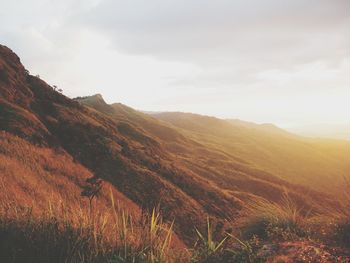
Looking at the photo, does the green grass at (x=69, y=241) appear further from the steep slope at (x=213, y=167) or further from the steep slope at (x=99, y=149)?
the steep slope at (x=213, y=167)

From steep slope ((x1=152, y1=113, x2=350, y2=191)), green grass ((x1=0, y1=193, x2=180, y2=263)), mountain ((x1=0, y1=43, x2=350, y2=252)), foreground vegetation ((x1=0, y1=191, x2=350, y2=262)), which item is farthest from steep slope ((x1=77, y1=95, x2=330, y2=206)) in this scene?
green grass ((x1=0, y1=193, x2=180, y2=263))

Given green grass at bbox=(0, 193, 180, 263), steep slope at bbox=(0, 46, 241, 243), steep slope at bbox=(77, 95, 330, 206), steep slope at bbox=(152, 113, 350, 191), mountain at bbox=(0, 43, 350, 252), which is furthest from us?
steep slope at bbox=(152, 113, 350, 191)

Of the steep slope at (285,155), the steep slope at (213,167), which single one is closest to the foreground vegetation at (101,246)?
the steep slope at (213,167)

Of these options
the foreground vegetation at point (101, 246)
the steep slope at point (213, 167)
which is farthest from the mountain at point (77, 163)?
the steep slope at point (213, 167)

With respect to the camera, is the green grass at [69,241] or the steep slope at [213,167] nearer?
the green grass at [69,241]

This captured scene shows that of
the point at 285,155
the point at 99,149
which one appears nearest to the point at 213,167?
the point at 99,149

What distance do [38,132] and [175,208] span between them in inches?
366

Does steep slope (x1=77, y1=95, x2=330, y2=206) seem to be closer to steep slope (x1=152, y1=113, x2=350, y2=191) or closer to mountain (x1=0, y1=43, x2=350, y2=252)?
mountain (x1=0, y1=43, x2=350, y2=252)

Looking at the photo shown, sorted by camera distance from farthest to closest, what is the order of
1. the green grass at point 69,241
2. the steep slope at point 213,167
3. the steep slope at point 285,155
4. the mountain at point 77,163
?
the steep slope at point 285,155 < the steep slope at point 213,167 < the mountain at point 77,163 < the green grass at point 69,241

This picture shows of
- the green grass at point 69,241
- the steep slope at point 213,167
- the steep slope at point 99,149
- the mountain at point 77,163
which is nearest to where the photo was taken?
the green grass at point 69,241

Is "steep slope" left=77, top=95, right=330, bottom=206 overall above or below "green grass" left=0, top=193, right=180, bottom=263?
below

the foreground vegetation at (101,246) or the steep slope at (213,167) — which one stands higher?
the foreground vegetation at (101,246)

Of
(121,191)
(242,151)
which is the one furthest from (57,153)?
(242,151)

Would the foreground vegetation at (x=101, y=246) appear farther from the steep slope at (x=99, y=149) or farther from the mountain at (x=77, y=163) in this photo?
the steep slope at (x=99, y=149)
